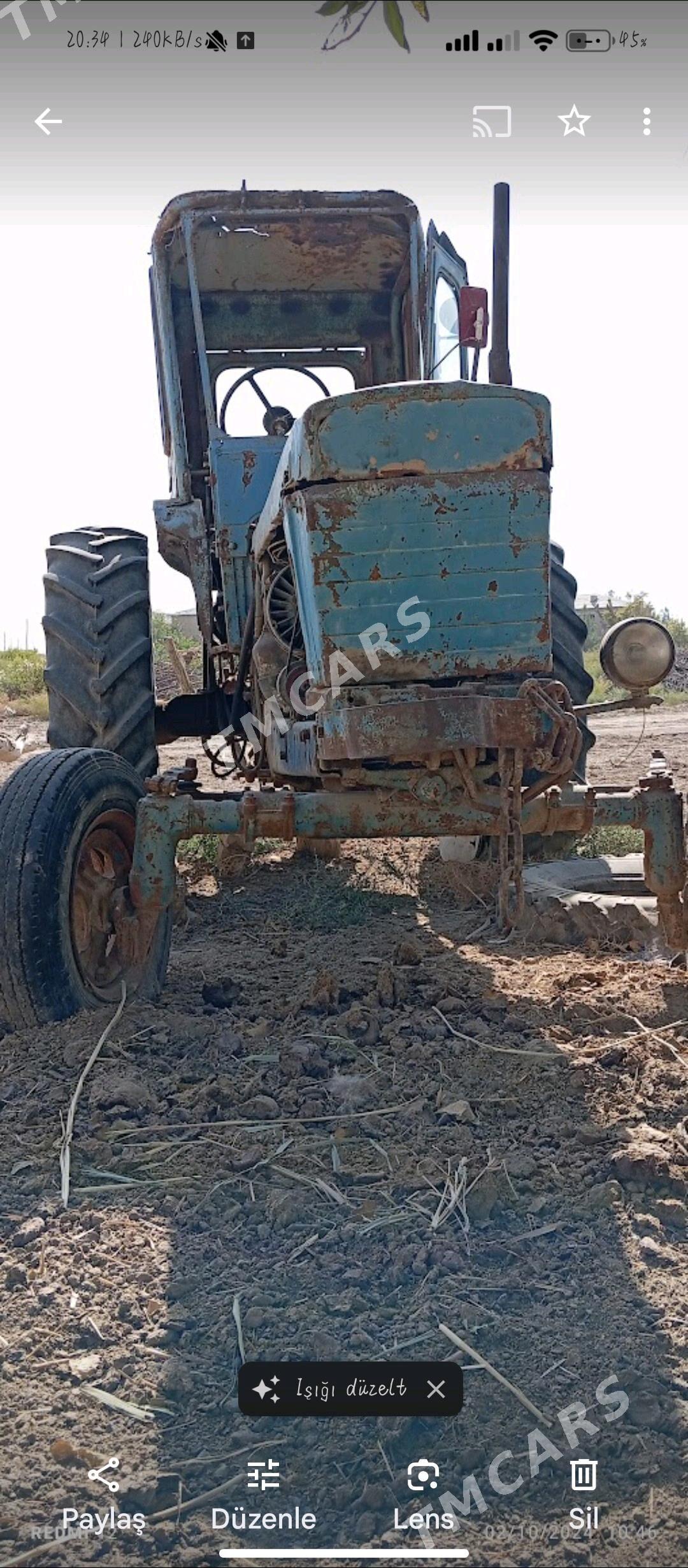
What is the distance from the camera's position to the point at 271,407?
19.9 ft

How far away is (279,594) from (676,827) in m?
1.60

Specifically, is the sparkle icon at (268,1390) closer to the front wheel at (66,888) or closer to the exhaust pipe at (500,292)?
the front wheel at (66,888)

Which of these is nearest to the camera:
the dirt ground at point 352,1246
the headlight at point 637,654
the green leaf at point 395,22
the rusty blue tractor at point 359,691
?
the green leaf at point 395,22

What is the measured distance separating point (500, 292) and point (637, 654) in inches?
57.2

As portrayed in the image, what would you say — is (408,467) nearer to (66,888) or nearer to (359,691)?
(359,691)

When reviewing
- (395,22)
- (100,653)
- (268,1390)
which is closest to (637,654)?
(100,653)

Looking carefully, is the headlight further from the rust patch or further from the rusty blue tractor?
the rust patch

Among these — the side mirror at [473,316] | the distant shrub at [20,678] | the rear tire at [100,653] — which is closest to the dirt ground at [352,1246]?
the rear tire at [100,653]

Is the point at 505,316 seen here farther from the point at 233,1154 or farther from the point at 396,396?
the point at 233,1154

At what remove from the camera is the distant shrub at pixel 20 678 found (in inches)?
620

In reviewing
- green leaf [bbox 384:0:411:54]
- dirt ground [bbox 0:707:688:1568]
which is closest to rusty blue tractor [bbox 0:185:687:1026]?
dirt ground [bbox 0:707:688:1568]

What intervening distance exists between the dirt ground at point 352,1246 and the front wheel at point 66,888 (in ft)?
0.47

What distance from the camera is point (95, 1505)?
1.94 metres

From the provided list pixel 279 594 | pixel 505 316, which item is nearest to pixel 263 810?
pixel 279 594
